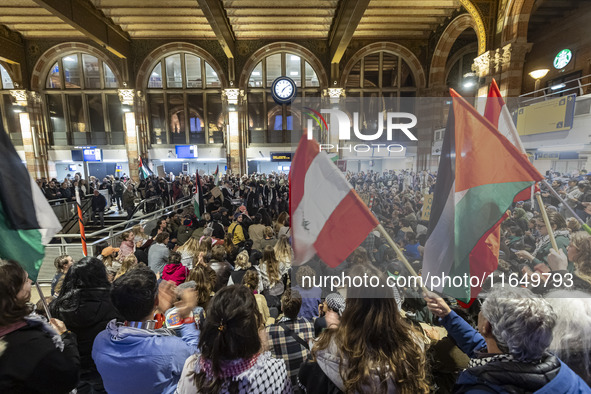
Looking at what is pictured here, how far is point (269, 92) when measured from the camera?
18453 millimetres

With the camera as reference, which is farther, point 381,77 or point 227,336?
point 381,77

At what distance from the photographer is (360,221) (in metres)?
1.89

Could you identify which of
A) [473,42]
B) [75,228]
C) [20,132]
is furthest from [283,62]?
[20,132]

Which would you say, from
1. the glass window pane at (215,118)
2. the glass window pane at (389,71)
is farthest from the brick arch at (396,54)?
the glass window pane at (215,118)

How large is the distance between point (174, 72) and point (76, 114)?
6765 millimetres

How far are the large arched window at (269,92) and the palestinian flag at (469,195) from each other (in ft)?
55.2

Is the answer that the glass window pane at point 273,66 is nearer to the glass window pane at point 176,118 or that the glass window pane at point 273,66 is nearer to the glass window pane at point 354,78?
the glass window pane at point 354,78

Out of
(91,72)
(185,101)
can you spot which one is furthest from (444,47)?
(91,72)

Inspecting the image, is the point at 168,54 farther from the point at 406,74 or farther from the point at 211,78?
the point at 406,74

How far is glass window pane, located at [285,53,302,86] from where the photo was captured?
720 inches

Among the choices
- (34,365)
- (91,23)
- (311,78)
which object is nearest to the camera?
(34,365)

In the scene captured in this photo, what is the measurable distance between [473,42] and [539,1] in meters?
4.10

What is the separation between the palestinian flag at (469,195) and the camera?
1859 millimetres

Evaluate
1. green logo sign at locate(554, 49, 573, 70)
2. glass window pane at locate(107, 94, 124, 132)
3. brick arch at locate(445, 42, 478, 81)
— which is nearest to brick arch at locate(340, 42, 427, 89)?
brick arch at locate(445, 42, 478, 81)
